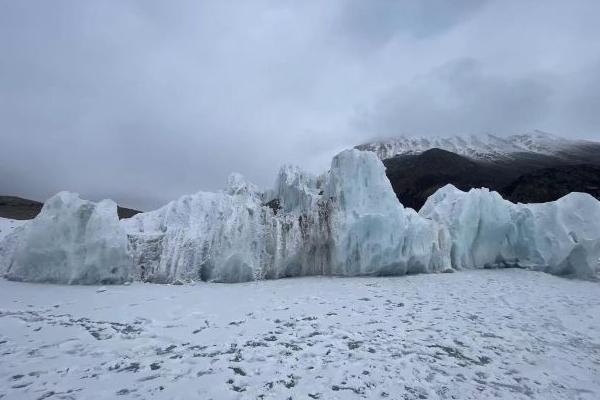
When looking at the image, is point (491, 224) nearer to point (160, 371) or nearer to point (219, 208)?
point (219, 208)

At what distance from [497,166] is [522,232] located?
366ft

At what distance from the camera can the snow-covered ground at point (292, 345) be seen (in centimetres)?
546

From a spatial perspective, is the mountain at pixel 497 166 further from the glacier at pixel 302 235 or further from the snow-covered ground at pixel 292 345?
the snow-covered ground at pixel 292 345

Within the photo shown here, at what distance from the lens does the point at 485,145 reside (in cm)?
15850

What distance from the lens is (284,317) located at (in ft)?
29.8

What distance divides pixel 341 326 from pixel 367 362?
2.03 metres

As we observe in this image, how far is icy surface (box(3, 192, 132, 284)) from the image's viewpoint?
42.3ft

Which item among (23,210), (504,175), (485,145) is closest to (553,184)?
(504,175)

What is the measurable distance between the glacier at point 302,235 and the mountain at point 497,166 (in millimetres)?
42214

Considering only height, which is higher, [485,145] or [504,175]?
[485,145]

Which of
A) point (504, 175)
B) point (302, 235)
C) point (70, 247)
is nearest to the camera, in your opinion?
point (70, 247)

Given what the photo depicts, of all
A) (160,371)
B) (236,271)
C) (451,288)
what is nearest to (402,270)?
(451,288)

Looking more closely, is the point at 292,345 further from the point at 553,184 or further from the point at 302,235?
the point at 553,184

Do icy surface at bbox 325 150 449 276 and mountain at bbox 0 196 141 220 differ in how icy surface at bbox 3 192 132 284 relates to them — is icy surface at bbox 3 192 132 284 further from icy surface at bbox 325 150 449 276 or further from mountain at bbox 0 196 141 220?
mountain at bbox 0 196 141 220
